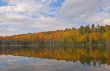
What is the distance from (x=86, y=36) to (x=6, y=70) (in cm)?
16615

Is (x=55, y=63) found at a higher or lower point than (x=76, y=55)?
higher

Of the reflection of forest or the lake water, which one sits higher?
the lake water

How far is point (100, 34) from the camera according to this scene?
19400 centimetres

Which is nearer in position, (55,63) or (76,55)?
(55,63)

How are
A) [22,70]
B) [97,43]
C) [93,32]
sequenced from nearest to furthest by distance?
[22,70] < [97,43] < [93,32]

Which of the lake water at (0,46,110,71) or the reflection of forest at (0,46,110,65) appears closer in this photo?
the lake water at (0,46,110,71)

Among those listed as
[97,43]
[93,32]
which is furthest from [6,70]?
[93,32]

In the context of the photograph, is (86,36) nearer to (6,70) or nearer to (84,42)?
(84,42)

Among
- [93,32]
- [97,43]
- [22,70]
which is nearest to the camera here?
[22,70]

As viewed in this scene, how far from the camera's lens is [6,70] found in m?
33.7

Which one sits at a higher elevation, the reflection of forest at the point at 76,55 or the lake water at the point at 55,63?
the lake water at the point at 55,63

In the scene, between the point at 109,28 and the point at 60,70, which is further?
the point at 109,28

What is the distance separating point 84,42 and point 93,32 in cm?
1041

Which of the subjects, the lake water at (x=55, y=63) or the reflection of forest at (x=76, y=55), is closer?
the lake water at (x=55, y=63)
